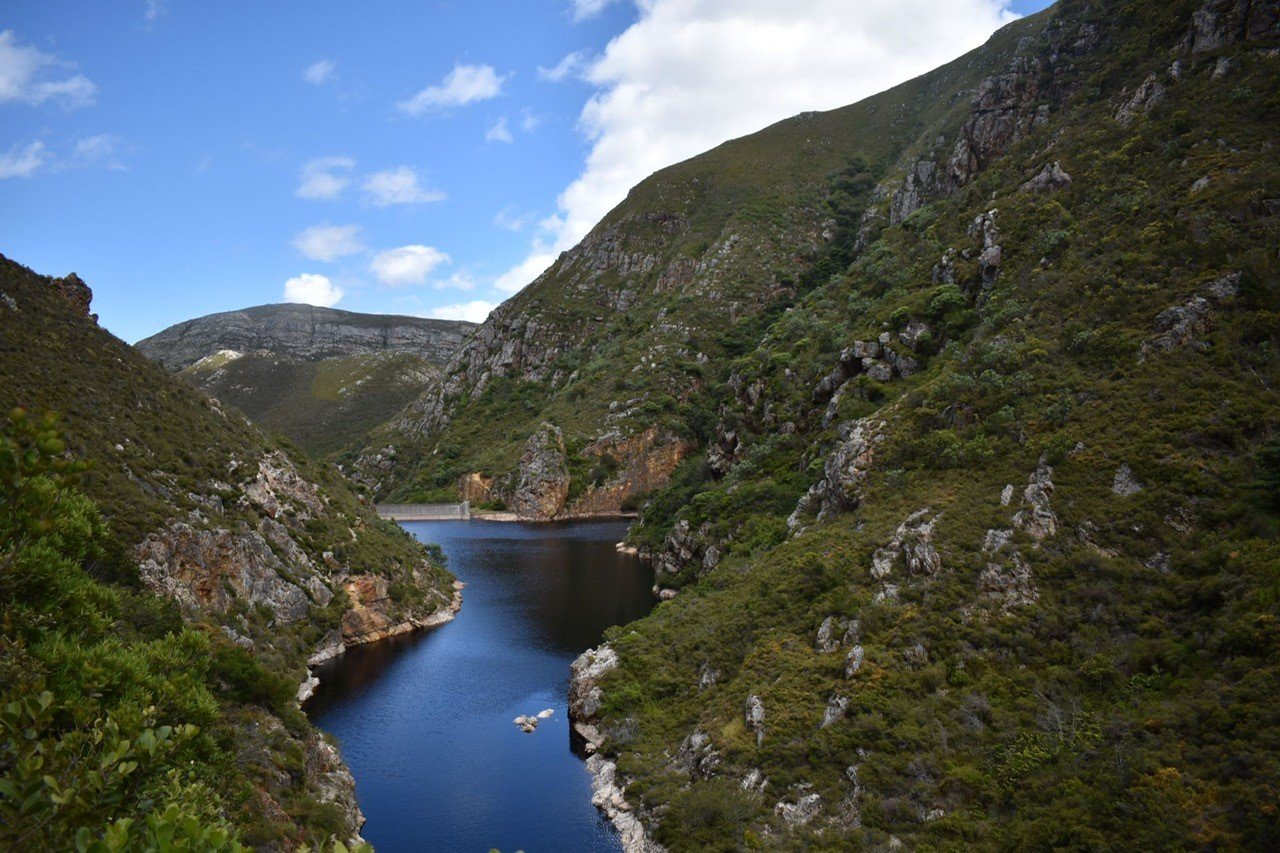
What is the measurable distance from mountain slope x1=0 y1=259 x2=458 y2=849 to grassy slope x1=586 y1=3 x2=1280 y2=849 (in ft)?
42.6

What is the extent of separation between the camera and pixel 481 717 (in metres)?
35.0

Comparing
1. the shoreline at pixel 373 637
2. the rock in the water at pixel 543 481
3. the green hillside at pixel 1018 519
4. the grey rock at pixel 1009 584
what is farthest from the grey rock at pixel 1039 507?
the rock in the water at pixel 543 481

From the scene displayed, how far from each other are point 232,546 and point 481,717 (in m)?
17.0

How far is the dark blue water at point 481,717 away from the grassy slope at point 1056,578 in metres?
3.78

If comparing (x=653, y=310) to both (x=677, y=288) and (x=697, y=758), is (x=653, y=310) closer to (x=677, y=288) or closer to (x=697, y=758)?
(x=677, y=288)

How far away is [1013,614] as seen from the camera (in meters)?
25.0

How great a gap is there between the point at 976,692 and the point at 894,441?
17660mm

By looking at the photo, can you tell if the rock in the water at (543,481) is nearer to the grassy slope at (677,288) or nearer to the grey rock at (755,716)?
the grassy slope at (677,288)

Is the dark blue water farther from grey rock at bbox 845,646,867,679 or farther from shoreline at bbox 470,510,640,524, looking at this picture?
shoreline at bbox 470,510,640,524

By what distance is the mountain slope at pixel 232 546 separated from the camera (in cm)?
2206

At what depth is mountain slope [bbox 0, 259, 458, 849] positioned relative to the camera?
72.4 feet

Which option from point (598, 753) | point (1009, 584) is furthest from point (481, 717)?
point (1009, 584)

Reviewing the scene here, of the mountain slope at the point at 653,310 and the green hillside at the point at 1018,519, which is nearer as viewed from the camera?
the green hillside at the point at 1018,519

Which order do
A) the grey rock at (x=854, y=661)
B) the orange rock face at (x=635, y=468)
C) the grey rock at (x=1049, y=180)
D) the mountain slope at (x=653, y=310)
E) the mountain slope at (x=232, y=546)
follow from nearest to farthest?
the mountain slope at (x=232, y=546) < the grey rock at (x=854, y=661) < the grey rock at (x=1049, y=180) < the orange rock face at (x=635, y=468) < the mountain slope at (x=653, y=310)
